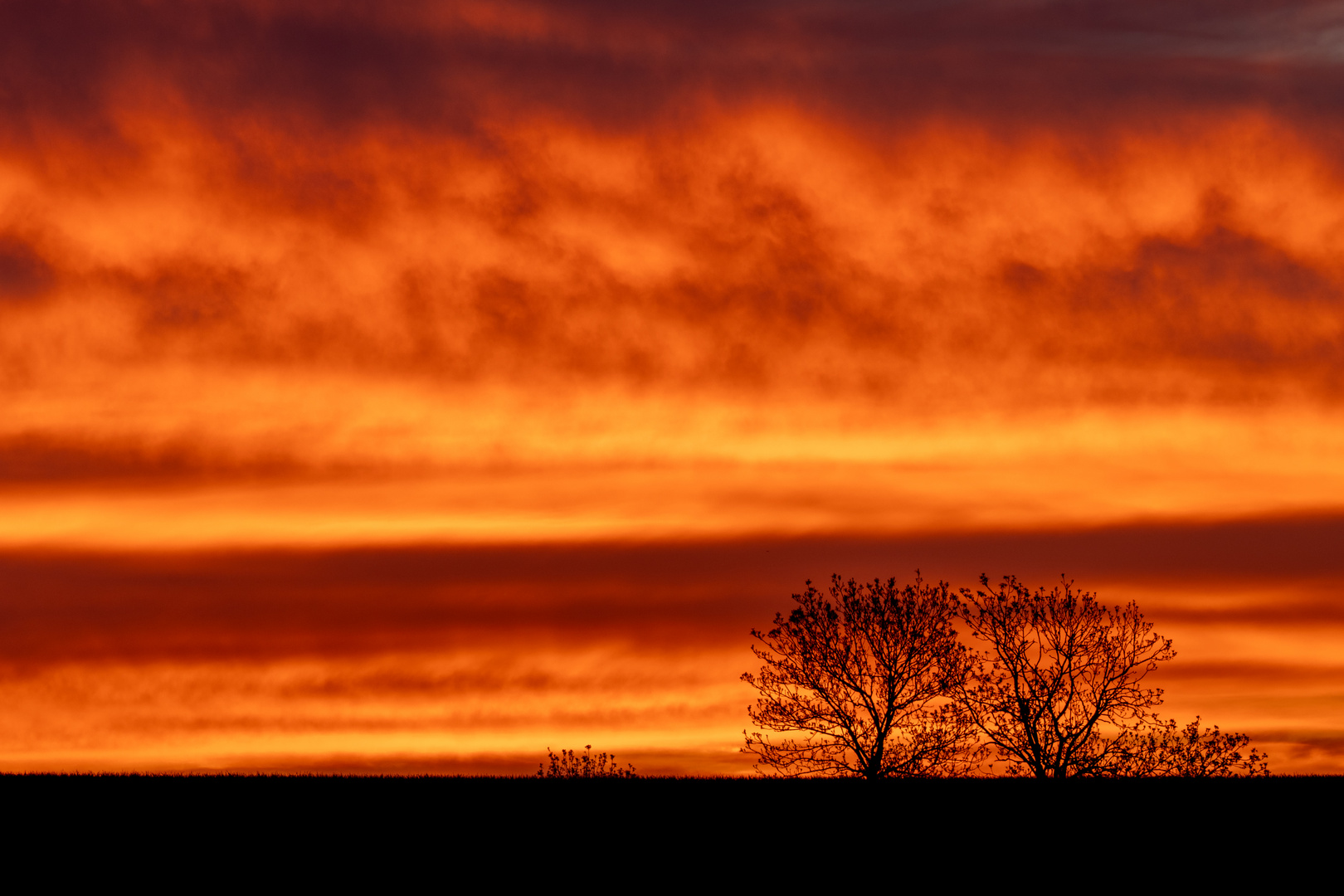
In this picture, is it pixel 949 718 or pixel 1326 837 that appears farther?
pixel 949 718

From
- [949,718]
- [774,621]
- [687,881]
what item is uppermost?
[774,621]

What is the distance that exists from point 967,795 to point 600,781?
20.5 ft

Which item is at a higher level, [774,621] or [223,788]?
[774,621]

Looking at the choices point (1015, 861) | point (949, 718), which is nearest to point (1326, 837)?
point (1015, 861)

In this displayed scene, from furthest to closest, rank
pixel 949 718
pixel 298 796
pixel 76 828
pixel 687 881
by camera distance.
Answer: pixel 949 718
pixel 298 796
pixel 76 828
pixel 687 881

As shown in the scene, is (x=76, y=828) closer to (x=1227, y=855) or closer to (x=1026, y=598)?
(x=1227, y=855)

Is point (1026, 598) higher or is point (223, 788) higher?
point (1026, 598)

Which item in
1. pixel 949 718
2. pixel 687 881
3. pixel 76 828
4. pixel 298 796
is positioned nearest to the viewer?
pixel 687 881

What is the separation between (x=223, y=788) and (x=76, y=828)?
9.24 feet

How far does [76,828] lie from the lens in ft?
70.6

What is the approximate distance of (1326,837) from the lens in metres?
22.3

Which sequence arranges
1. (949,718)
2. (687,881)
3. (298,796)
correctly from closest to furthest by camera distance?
(687,881)
(298,796)
(949,718)

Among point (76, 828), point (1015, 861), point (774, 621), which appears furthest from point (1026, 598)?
point (76, 828)

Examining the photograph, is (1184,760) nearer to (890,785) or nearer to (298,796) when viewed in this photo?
(890,785)
